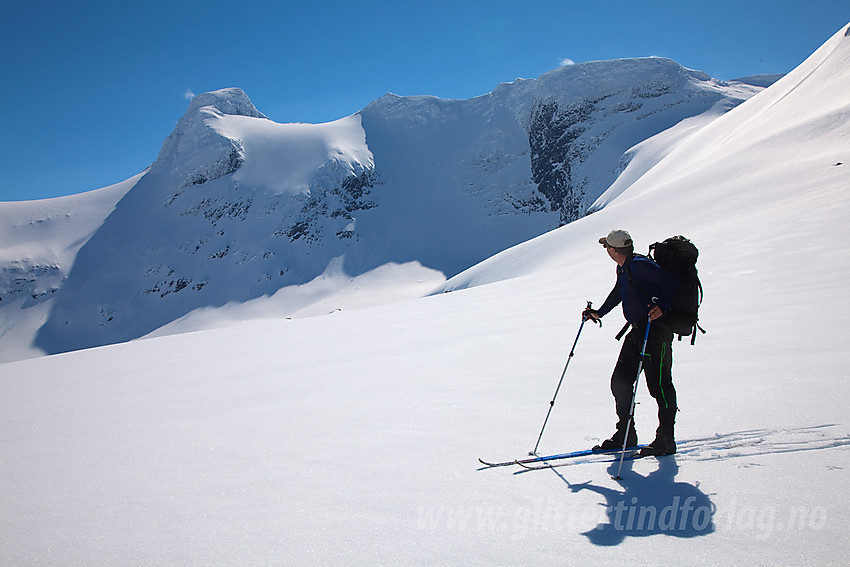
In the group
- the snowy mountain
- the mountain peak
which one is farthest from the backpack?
the mountain peak

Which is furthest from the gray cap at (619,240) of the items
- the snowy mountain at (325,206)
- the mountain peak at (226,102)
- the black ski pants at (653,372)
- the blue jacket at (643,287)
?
the mountain peak at (226,102)

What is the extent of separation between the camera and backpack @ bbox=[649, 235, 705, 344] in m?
3.55

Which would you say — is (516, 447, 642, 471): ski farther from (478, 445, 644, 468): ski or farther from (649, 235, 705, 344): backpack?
(649, 235, 705, 344): backpack

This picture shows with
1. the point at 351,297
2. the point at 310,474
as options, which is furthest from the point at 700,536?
the point at 351,297

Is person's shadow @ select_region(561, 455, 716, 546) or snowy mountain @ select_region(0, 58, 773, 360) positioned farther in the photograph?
snowy mountain @ select_region(0, 58, 773, 360)

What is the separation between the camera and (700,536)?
255 centimetres

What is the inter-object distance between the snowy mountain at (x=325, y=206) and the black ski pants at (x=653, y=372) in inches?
2464

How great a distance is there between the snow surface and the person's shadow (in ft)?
0.05

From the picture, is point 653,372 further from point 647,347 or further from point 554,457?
point 554,457

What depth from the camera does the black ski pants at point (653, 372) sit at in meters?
3.61

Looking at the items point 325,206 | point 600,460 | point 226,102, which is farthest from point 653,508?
point 226,102

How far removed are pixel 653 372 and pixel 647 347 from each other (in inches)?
8.2

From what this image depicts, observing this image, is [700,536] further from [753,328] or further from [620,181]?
[620,181]

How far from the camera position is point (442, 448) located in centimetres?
387
